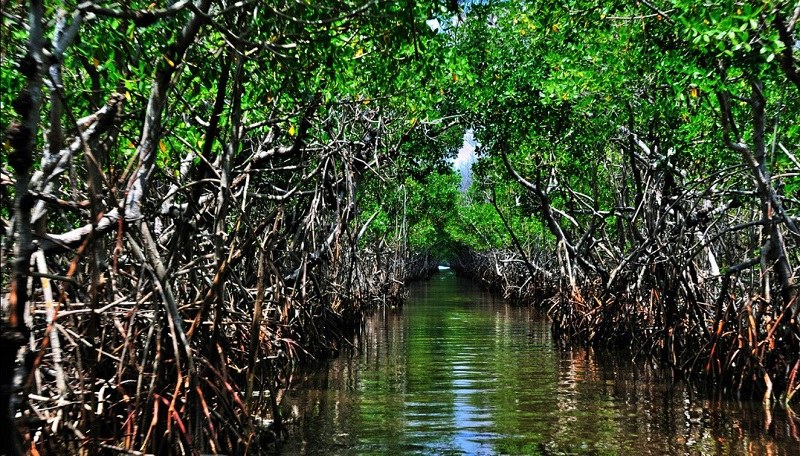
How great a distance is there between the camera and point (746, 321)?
287 inches

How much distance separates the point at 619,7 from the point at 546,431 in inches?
155

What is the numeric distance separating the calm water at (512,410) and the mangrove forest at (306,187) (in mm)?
117

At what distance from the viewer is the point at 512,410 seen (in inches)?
285

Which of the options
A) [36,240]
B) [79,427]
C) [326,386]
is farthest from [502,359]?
[36,240]

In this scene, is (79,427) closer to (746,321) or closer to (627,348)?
(746,321)

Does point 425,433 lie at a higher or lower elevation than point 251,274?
lower

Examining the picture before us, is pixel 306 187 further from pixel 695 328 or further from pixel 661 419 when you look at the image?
pixel 661 419

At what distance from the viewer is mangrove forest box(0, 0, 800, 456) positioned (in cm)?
371

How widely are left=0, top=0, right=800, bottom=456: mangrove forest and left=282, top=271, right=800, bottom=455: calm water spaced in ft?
0.38

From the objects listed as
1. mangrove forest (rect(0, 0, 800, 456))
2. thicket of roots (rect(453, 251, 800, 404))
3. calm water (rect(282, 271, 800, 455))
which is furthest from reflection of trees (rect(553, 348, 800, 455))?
thicket of roots (rect(453, 251, 800, 404))

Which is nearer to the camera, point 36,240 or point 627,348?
point 36,240

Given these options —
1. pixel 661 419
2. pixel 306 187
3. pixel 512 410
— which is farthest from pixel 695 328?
pixel 306 187

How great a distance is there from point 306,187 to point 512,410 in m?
4.60

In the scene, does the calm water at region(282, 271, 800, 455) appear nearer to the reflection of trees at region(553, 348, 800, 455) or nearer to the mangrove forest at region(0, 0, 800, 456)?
the reflection of trees at region(553, 348, 800, 455)
